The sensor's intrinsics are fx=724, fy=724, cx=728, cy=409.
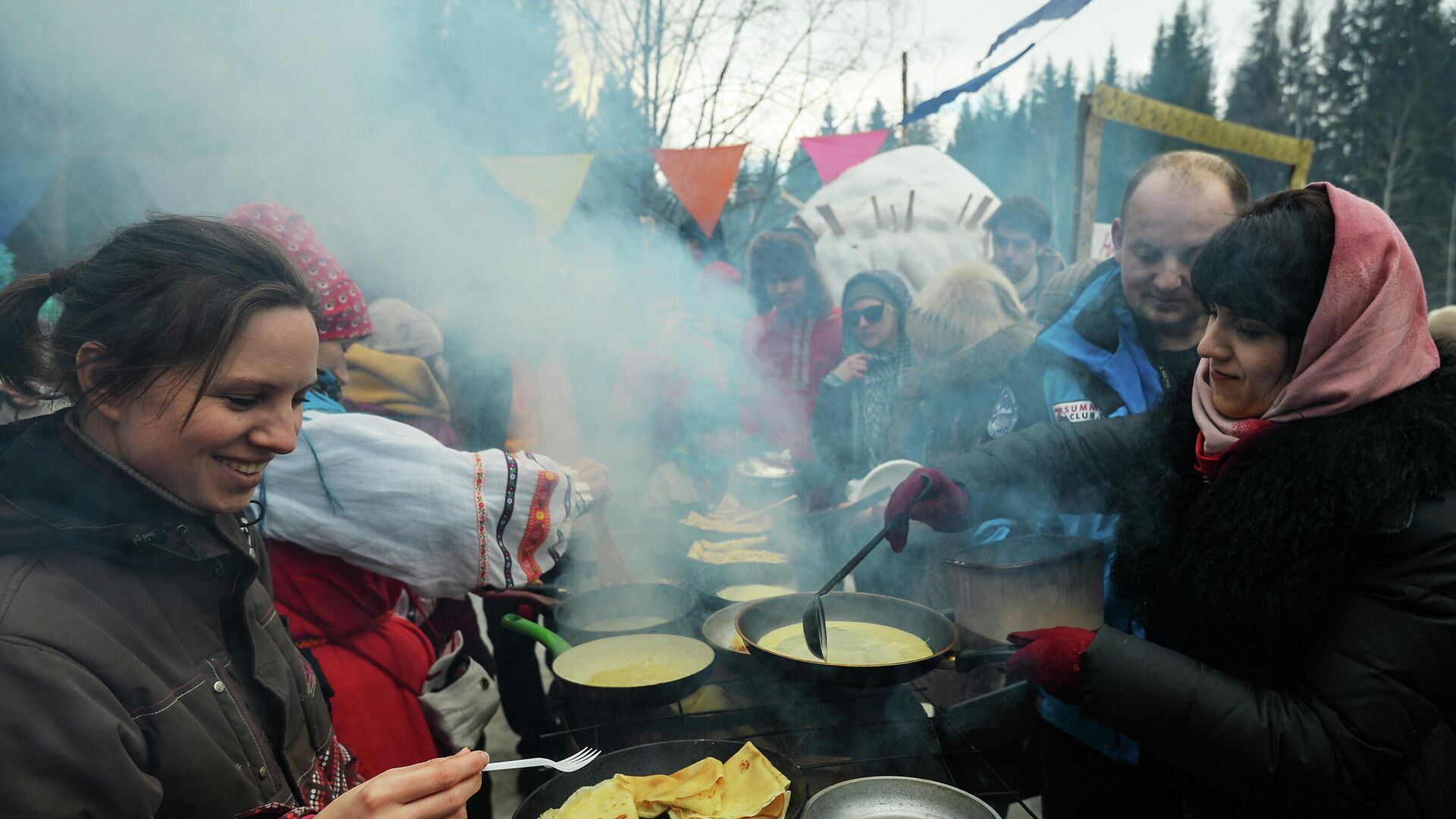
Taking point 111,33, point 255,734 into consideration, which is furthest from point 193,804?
point 111,33

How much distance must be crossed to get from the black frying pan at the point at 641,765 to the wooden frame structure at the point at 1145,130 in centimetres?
584

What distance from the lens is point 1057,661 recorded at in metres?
1.48

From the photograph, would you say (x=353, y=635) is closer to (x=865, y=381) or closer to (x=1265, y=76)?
(x=865, y=381)

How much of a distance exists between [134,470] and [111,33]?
9.92 feet

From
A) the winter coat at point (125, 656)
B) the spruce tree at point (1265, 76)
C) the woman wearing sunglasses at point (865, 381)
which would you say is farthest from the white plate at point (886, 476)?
the spruce tree at point (1265, 76)

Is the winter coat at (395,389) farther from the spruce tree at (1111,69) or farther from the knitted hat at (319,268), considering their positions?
the spruce tree at (1111,69)

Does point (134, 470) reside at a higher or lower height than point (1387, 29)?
lower

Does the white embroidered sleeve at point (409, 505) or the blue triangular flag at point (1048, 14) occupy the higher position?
the blue triangular flag at point (1048, 14)

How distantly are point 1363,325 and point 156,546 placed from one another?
2.14 meters

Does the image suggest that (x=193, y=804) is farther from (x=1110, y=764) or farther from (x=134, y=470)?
(x=1110, y=764)

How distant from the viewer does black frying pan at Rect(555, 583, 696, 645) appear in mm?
2914

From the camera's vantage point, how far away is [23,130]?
386 centimetres

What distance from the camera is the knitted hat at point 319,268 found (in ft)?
7.39

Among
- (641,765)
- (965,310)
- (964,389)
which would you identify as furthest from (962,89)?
(641,765)
